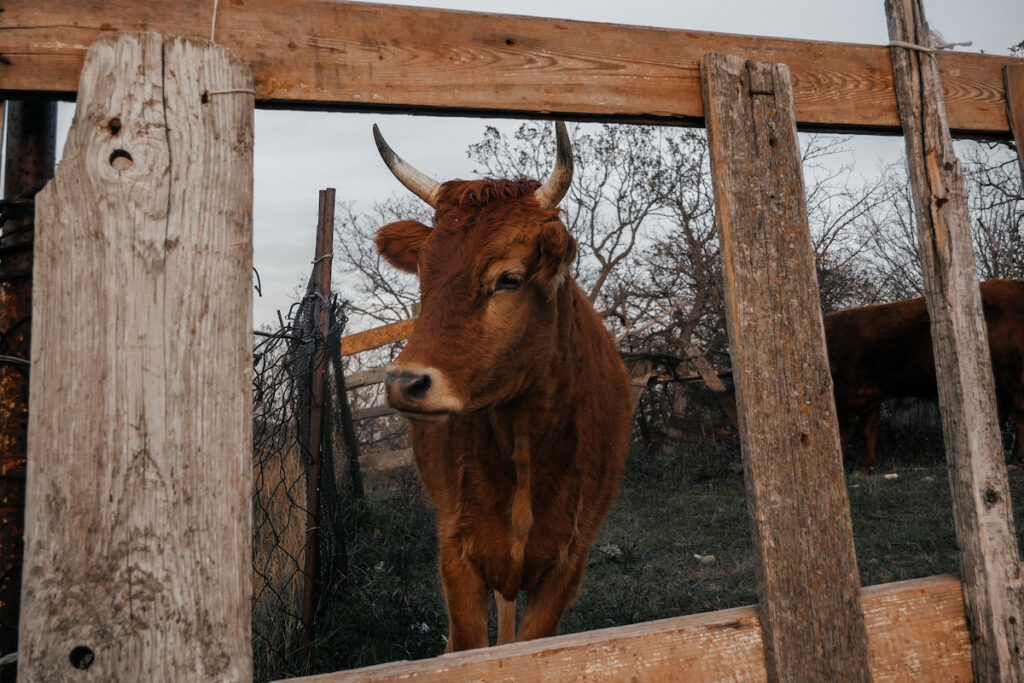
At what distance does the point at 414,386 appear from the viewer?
229cm

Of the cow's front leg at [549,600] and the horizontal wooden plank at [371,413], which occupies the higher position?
the horizontal wooden plank at [371,413]

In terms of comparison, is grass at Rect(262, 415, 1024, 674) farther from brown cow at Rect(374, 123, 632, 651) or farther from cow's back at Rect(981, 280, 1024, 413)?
cow's back at Rect(981, 280, 1024, 413)

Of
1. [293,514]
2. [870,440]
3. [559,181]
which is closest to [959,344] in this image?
[559,181]

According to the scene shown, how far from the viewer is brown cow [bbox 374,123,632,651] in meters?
2.53

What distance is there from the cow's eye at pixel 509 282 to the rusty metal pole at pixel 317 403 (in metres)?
1.72

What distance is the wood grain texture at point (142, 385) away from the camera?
142 centimetres

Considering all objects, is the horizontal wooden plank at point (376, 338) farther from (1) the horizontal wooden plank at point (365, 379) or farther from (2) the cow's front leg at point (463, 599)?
(2) the cow's front leg at point (463, 599)

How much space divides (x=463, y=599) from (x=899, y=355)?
7.78 meters

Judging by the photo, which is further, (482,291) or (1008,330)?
(1008,330)

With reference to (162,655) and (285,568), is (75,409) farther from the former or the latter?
(285,568)

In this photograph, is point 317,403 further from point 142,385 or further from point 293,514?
point 142,385

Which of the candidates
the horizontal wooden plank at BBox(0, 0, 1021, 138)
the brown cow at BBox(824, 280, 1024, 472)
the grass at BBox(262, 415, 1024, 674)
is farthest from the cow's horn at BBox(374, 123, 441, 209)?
the brown cow at BBox(824, 280, 1024, 472)

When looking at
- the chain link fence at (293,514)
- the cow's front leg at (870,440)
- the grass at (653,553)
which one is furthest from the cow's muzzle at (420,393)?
the cow's front leg at (870,440)

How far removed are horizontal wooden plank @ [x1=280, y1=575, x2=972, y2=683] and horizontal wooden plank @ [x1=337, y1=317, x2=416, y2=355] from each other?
5674 mm
